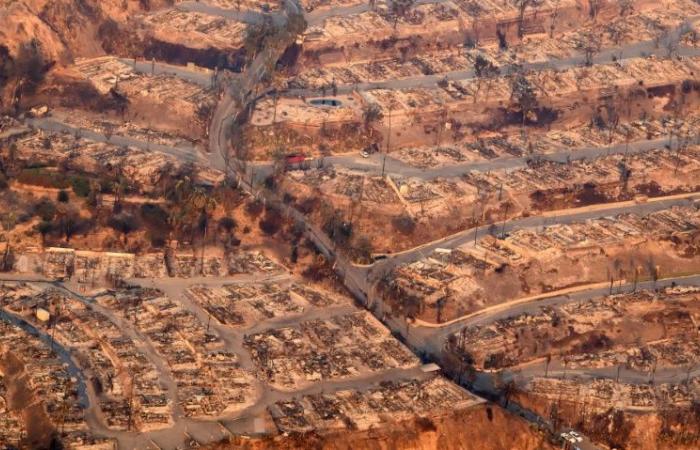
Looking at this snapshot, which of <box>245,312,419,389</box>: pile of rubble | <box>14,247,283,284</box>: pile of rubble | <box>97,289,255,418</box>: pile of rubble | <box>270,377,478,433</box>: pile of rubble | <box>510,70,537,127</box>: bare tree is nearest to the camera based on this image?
<box>270,377,478,433</box>: pile of rubble

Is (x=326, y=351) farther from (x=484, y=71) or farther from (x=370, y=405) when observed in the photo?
(x=484, y=71)

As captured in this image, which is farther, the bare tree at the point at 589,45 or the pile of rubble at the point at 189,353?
the bare tree at the point at 589,45

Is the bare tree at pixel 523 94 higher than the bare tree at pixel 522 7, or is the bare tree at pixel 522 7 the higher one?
the bare tree at pixel 522 7

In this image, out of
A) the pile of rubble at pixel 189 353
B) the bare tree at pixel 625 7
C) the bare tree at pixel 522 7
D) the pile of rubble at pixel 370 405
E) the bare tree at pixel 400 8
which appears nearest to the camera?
the pile of rubble at pixel 370 405

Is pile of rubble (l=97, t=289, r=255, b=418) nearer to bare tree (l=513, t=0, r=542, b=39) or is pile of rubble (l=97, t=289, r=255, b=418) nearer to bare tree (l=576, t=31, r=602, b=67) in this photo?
bare tree (l=576, t=31, r=602, b=67)

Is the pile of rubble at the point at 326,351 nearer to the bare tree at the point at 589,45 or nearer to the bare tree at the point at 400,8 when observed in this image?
the bare tree at the point at 400,8

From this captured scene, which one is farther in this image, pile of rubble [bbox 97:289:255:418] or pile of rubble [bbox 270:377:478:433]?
pile of rubble [bbox 97:289:255:418]

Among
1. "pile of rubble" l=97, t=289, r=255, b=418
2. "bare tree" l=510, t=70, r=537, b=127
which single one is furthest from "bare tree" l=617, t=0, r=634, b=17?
"pile of rubble" l=97, t=289, r=255, b=418

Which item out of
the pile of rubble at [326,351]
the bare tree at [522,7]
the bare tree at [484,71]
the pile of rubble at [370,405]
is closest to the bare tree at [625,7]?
the bare tree at [522,7]

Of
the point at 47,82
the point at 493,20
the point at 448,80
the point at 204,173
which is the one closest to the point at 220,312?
the point at 204,173

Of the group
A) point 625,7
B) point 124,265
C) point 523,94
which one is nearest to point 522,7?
point 625,7

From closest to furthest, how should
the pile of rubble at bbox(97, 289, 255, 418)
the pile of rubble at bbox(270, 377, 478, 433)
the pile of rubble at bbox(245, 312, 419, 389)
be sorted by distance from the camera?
the pile of rubble at bbox(270, 377, 478, 433) → the pile of rubble at bbox(97, 289, 255, 418) → the pile of rubble at bbox(245, 312, 419, 389)
